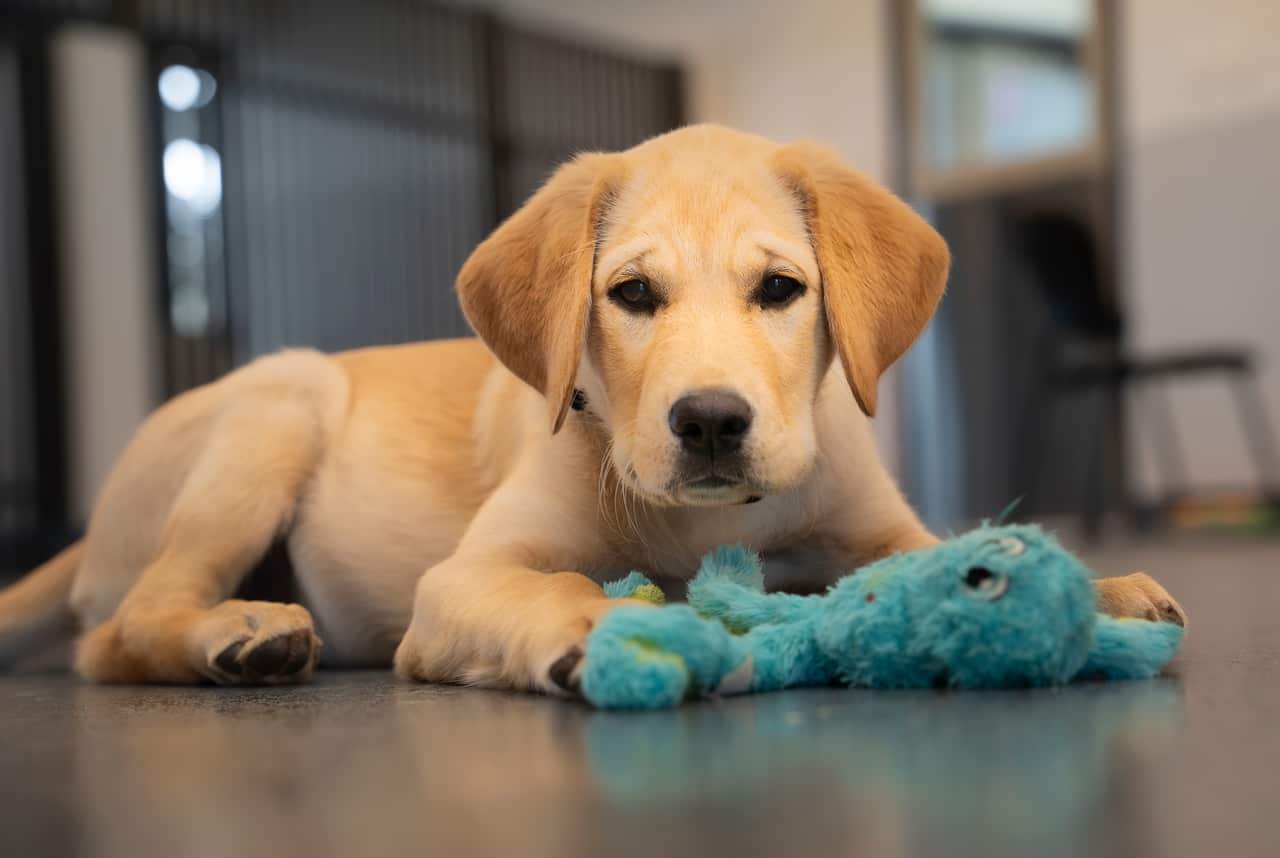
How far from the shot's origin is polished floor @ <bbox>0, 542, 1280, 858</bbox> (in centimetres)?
100

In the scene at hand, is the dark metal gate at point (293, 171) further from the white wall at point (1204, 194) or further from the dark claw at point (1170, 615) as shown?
the dark claw at point (1170, 615)

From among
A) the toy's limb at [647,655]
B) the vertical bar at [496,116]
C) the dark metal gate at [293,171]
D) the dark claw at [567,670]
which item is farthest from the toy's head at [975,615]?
the vertical bar at [496,116]

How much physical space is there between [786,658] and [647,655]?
11.0 inches

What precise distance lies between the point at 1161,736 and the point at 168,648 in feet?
5.24

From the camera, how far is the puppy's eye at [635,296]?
1981 millimetres

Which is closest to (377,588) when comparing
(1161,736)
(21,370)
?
(1161,736)

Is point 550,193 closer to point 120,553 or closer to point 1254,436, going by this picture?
point 120,553

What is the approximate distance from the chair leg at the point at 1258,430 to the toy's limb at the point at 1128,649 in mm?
7240

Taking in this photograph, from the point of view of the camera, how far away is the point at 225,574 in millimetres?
2490

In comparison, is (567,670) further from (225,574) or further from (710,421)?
(225,574)

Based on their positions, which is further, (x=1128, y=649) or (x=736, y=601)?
(x=736, y=601)

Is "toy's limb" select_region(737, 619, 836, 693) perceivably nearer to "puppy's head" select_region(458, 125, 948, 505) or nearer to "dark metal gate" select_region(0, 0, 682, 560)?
"puppy's head" select_region(458, 125, 948, 505)

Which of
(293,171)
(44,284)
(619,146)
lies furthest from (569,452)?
(619,146)

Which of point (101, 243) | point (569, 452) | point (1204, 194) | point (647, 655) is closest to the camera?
point (647, 655)
